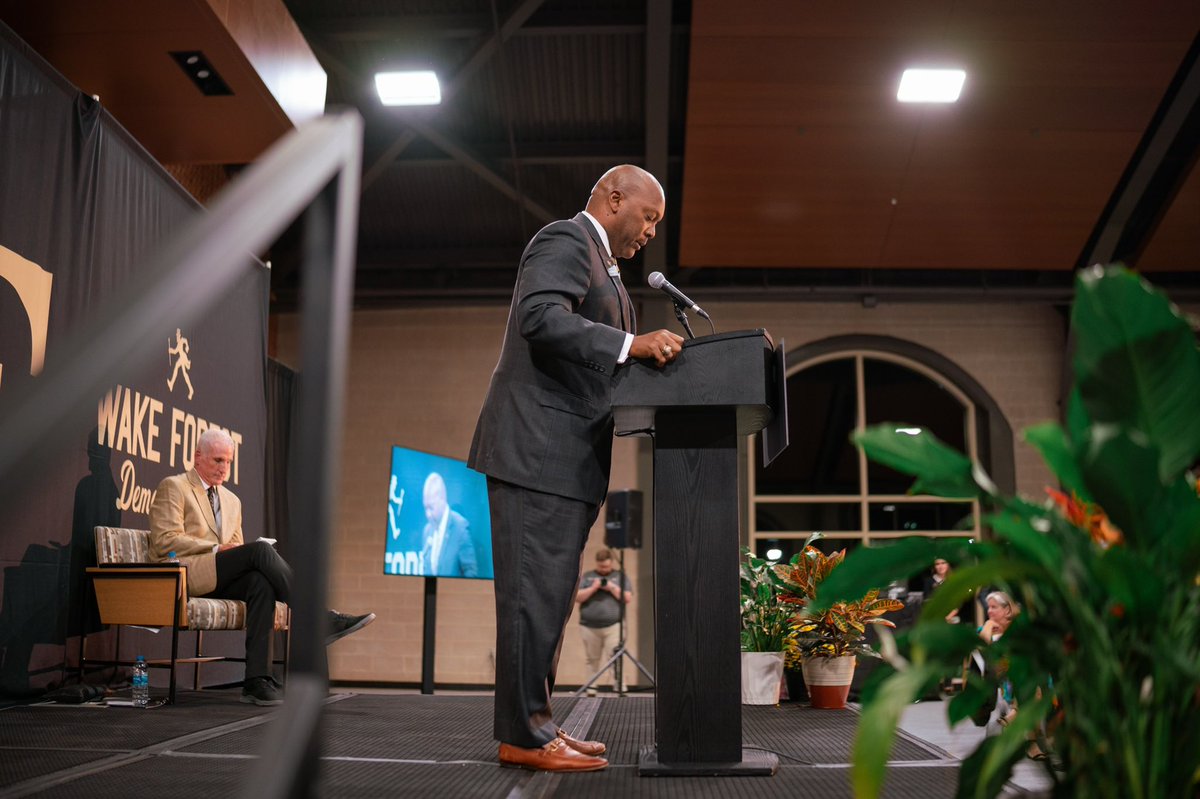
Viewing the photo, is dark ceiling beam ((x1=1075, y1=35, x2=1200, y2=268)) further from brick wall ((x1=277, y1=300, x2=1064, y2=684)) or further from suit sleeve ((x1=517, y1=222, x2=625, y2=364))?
suit sleeve ((x1=517, y1=222, x2=625, y2=364))

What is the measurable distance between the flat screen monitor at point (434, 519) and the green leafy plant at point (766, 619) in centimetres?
245

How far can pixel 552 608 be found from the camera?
6.52ft

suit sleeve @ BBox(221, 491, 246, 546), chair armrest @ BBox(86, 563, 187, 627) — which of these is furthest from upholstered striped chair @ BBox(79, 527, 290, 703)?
suit sleeve @ BBox(221, 491, 246, 546)

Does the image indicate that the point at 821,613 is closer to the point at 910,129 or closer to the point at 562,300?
the point at 562,300

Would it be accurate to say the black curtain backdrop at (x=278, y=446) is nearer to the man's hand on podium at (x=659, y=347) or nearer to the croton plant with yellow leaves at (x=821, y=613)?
the croton plant with yellow leaves at (x=821, y=613)

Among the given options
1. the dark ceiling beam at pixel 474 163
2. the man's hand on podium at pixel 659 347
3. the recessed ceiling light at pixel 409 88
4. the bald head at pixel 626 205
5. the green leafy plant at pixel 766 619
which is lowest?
the green leafy plant at pixel 766 619

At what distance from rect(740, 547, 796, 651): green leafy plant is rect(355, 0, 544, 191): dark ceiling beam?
3.88 meters

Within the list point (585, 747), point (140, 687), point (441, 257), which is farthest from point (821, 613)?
point (441, 257)

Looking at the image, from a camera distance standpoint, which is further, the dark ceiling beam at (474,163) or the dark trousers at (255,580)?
the dark ceiling beam at (474,163)

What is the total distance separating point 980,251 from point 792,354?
1.88m

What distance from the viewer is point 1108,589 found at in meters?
0.93

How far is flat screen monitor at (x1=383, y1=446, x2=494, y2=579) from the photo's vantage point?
18.6 ft

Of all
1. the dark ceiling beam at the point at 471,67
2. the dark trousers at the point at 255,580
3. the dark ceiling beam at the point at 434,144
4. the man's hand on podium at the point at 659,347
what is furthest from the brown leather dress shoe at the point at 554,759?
the dark ceiling beam at the point at 434,144

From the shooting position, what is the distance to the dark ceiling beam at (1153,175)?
20.8ft
